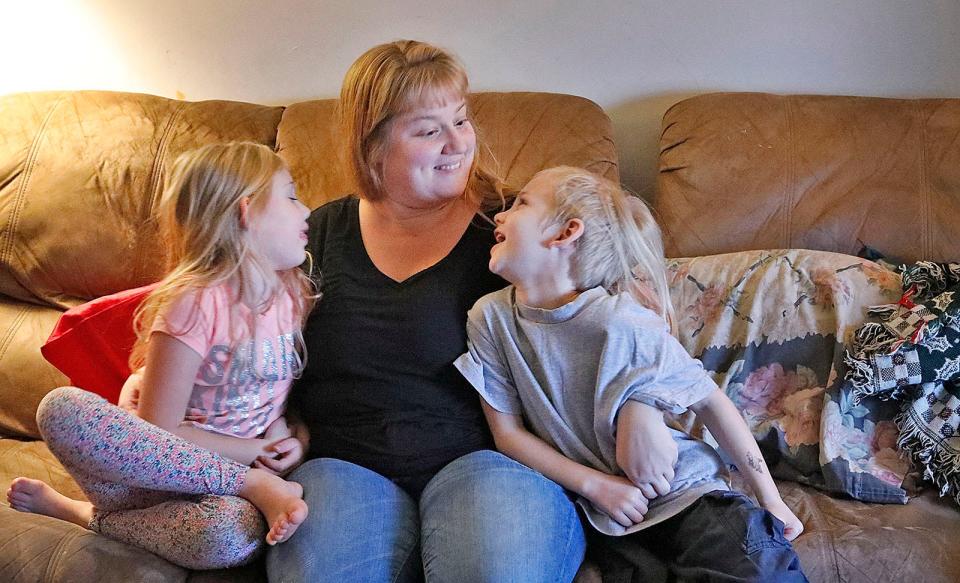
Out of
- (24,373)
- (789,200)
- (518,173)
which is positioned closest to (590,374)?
(518,173)

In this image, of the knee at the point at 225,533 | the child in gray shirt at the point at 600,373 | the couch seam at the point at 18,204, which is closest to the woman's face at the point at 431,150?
the child in gray shirt at the point at 600,373

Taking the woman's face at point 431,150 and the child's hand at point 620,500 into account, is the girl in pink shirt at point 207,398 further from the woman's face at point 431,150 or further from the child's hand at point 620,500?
the child's hand at point 620,500

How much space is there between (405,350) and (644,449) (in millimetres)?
433

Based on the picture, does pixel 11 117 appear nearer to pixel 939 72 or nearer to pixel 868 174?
pixel 868 174

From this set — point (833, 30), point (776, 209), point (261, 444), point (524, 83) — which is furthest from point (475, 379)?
point (833, 30)

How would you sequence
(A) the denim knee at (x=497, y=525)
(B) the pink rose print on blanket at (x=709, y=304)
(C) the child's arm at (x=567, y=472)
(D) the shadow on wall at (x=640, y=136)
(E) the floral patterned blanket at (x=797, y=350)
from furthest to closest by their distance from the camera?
(D) the shadow on wall at (x=640, y=136)
(B) the pink rose print on blanket at (x=709, y=304)
(E) the floral patterned blanket at (x=797, y=350)
(C) the child's arm at (x=567, y=472)
(A) the denim knee at (x=497, y=525)

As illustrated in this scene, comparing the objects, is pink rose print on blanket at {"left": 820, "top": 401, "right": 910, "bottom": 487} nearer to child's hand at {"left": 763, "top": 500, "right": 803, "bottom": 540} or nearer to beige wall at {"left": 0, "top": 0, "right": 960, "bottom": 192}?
child's hand at {"left": 763, "top": 500, "right": 803, "bottom": 540}

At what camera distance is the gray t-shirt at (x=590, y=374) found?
1.29m

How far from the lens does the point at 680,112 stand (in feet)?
6.20

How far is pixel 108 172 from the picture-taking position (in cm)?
184

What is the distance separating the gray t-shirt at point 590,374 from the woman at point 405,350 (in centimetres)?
6

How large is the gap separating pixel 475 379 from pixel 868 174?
3.30 ft

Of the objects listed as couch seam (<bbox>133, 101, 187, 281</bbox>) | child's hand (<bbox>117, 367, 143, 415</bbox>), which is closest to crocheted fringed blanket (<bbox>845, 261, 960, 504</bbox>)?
child's hand (<bbox>117, 367, 143, 415</bbox>)

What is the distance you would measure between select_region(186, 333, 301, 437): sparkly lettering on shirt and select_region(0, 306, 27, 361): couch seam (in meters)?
0.75
